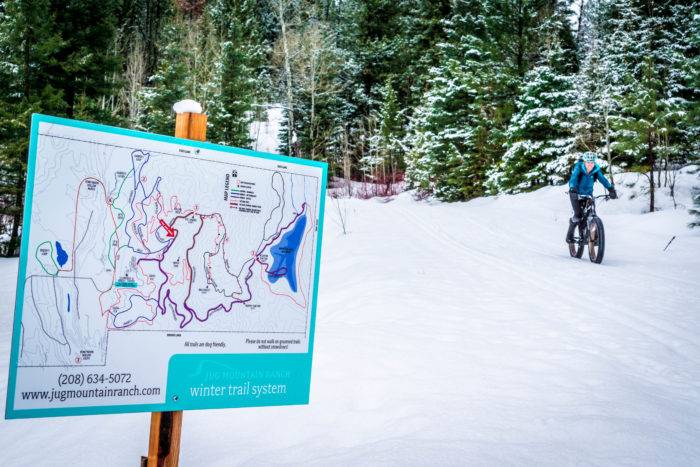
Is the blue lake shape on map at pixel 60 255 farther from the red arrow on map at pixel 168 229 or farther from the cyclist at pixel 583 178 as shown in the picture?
the cyclist at pixel 583 178

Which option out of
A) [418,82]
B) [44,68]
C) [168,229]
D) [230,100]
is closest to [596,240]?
[168,229]

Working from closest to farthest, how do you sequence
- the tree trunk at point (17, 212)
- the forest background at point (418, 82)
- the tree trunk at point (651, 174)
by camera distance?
the tree trunk at point (17, 212), the forest background at point (418, 82), the tree trunk at point (651, 174)

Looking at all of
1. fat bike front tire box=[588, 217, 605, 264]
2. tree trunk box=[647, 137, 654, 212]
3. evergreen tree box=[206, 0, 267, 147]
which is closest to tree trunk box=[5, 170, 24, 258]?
evergreen tree box=[206, 0, 267, 147]

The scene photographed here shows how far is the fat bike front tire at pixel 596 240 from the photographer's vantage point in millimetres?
8883

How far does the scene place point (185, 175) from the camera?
229cm

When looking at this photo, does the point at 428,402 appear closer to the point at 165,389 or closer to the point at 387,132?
the point at 165,389

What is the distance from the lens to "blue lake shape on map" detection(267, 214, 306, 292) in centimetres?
250

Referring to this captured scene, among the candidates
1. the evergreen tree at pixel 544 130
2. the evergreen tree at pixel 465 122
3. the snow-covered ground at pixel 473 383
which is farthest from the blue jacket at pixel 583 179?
the evergreen tree at pixel 465 122

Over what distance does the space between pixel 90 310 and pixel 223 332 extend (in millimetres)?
600

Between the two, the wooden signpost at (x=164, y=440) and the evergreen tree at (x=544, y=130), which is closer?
the wooden signpost at (x=164, y=440)

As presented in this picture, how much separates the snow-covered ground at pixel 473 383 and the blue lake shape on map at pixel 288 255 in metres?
1.06

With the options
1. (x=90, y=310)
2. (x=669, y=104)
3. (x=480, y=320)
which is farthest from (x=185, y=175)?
(x=669, y=104)

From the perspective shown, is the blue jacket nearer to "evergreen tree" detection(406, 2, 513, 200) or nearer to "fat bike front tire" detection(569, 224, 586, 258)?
"fat bike front tire" detection(569, 224, 586, 258)

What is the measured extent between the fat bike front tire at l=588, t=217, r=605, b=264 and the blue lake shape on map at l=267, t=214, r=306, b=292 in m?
8.01
